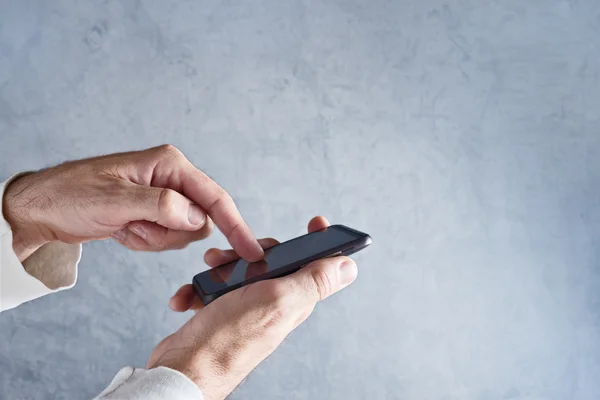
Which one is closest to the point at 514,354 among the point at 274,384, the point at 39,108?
the point at 274,384

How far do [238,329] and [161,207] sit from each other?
0.18m

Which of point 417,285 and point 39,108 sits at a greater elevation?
point 39,108

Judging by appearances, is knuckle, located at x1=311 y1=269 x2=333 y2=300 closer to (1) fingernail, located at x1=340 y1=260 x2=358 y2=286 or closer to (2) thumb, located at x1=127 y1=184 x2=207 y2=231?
(1) fingernail, located at x1=340 y1=260 x2=358 y2=286

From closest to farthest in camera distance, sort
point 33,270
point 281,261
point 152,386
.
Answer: point 152,386 < point 281,261 < point 33,270

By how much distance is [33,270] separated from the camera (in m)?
0.86

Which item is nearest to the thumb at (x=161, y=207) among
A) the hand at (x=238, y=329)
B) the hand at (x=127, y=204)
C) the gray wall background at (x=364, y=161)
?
the hand at (x=127, y=204)

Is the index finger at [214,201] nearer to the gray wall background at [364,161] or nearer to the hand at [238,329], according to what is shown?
the hand at [238,329]

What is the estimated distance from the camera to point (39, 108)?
50.1 inches

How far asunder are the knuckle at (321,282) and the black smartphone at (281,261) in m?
0.08

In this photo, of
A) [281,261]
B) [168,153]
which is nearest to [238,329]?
[281,261]

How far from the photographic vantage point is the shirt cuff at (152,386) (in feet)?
1.71

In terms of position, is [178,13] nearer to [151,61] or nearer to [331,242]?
[151,61]

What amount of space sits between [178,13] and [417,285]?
841 mm

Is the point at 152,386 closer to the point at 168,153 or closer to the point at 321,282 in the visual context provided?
the point at 321,282
